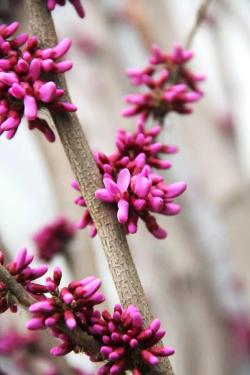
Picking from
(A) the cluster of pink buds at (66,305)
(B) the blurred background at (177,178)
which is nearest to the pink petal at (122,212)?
(A) the cluster of pink buds at (66,305)

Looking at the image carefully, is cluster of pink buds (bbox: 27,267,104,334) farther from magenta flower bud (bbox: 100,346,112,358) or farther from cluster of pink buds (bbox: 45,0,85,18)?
cluster of pink buds (bbox: 45,0,85,18)

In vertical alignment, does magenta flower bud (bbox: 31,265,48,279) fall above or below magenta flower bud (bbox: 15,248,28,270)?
below

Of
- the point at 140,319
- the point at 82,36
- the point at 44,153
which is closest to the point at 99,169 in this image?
the point at 140,319

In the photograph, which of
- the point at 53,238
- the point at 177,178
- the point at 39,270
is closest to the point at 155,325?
the point at 39,270

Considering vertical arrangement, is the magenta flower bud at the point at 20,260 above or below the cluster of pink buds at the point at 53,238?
above

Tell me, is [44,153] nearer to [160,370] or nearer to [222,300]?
[160,370]

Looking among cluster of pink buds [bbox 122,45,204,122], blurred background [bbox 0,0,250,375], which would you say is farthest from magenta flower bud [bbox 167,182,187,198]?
blurred background [bbox 0,0,250,375]

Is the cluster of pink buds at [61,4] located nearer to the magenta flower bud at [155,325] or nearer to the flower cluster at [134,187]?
the flower cluster at [134,187]
